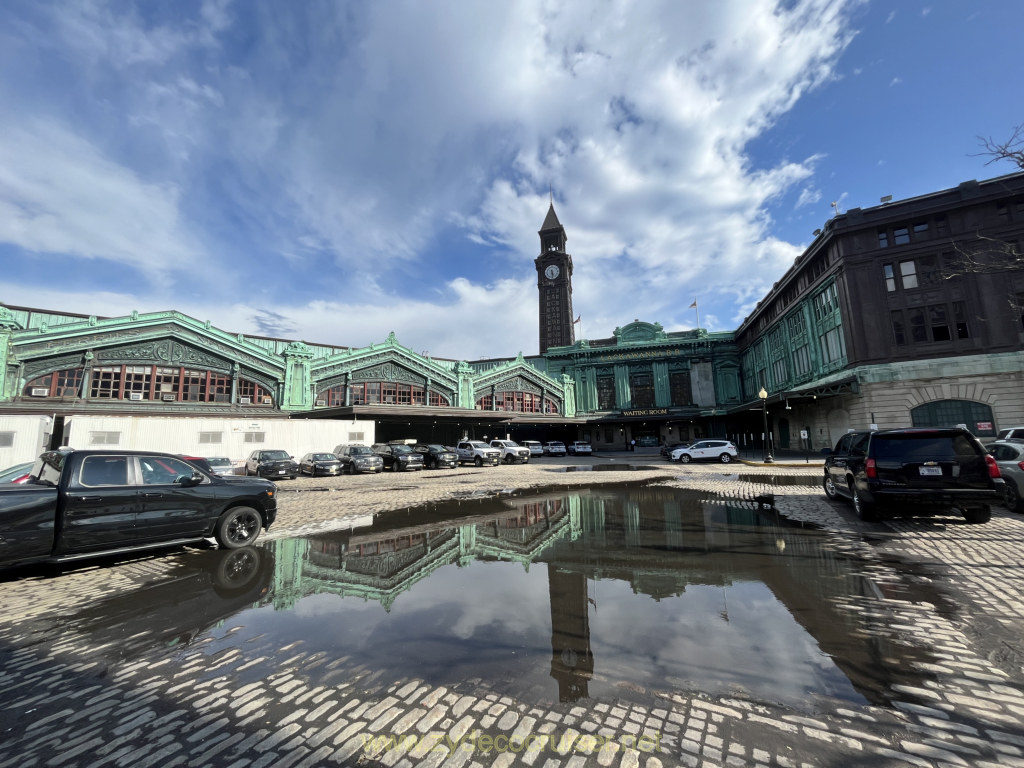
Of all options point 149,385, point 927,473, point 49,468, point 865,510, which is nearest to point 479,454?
point 149,385

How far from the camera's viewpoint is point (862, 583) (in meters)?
5.55

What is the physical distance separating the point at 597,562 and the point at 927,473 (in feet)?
22.1

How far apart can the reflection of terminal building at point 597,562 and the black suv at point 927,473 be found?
188 centimetres

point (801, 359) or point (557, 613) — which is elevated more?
point (801, 359)

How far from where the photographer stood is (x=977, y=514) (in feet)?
28.1

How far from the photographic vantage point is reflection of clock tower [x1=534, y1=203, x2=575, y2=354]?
275 ft

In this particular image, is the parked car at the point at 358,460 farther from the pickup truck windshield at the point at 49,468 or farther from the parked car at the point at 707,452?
the parked car at the point at 707,452

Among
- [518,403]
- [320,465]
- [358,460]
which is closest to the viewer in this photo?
[320,465]

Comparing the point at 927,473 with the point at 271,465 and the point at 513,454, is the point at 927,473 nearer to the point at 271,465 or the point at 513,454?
the point at 271,465

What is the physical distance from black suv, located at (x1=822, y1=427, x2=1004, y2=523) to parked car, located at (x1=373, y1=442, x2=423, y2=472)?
23.4 m

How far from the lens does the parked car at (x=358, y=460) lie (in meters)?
25.2

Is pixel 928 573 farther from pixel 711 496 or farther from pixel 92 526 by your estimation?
pixel 92 526

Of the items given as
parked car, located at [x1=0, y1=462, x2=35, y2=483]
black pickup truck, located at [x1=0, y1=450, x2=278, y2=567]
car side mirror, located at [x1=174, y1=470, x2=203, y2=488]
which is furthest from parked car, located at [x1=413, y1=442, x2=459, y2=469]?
car side mirror, located at [x1=174, y1=470, x2=203, y2=488]

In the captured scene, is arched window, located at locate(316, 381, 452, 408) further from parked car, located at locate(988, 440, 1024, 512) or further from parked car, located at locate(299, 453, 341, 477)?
parked car, located at locate(988, 440, 1024, 512)
